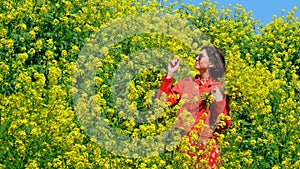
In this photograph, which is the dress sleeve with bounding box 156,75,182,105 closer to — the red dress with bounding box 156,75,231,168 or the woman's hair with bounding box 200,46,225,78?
the red dress with bounding box 156,75,231,168

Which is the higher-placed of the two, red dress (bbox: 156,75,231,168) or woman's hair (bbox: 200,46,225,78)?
woman's hair (bbox: 200,46,225,78)

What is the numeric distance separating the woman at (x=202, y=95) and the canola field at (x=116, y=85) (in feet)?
0.37

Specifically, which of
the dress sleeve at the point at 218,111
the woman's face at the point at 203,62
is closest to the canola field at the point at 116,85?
the dress sleeve at the point at 218,111

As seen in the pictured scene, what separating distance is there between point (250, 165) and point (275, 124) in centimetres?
89

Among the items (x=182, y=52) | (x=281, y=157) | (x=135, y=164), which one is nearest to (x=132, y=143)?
(x=135, y=164)

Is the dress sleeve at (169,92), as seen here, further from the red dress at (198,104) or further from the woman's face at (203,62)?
the woman's face at (203,62)

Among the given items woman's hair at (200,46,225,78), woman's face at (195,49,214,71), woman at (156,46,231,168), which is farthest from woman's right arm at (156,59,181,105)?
woman's hair at (200,46,225,78)

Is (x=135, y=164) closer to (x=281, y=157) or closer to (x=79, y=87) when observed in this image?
(x=79, y=87)

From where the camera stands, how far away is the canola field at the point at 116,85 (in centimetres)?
627

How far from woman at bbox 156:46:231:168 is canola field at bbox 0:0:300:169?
111 mm

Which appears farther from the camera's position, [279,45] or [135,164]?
[279,45]

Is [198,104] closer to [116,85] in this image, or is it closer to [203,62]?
[203,62]

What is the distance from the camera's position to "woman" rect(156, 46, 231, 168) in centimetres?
662

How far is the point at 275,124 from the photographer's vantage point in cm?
809
